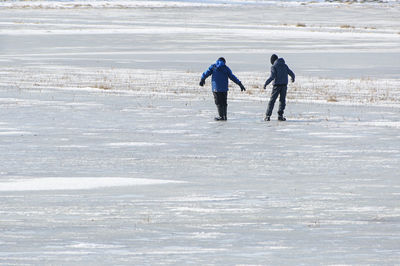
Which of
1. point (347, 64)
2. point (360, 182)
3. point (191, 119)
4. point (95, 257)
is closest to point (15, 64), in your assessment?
point (347, 64)

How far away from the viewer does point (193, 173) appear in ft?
39.5

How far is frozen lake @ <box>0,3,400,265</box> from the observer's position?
26.2 feet

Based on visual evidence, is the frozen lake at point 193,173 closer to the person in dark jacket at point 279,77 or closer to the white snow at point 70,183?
the white snow at point 70,183

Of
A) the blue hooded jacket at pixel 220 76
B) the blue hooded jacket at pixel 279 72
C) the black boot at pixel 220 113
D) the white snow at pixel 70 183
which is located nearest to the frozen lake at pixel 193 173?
the white snow at pixel 70 183

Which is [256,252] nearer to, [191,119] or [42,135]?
[42,135]

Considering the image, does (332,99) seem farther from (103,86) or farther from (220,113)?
(103,86)

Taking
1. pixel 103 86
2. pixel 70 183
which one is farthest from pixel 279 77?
pixel 103 86

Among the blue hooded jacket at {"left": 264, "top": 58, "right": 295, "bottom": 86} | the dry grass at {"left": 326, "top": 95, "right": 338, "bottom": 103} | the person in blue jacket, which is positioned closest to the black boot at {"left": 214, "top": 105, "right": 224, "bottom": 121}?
the person in blue jacket

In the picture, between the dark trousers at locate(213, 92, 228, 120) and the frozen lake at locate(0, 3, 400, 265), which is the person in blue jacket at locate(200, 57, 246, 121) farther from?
the frozen lake at locate(0, 3, 400, 265)

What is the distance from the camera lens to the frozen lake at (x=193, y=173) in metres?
8.00

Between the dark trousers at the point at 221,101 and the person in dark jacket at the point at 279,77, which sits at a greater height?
the person in dark jacket at the point at 279,77

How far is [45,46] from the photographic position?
47750mm

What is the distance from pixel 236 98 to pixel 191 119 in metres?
5.54

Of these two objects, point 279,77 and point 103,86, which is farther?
point 103,86
